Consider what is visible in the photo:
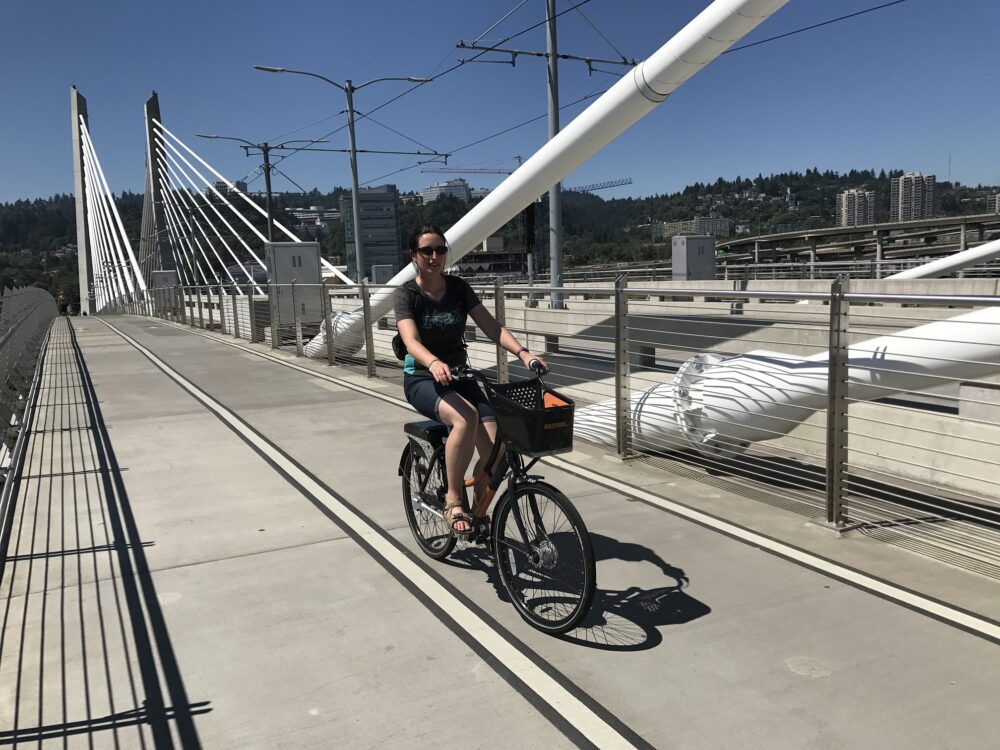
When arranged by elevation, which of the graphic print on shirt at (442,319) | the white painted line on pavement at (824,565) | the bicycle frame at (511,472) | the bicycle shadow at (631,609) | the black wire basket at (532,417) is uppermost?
the graphic print on shirt at (442,319)

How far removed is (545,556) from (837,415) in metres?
2.18

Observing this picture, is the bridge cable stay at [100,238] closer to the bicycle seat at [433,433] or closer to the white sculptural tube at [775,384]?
the white sculptural tube at [775,384]

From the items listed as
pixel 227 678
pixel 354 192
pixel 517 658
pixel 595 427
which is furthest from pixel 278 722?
pixel 354 192

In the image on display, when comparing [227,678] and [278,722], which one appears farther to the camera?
[227,678]

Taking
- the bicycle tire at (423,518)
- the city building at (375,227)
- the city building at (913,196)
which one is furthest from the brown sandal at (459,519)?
the city building at (913,196)

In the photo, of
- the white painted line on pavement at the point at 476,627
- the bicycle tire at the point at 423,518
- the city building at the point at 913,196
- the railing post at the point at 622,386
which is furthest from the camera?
the city building at the point at 913,196

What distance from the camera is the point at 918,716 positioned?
9.23ft

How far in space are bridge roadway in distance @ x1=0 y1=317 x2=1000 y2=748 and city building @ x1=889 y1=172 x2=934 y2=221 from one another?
112 meters

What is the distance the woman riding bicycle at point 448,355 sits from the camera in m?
3.80

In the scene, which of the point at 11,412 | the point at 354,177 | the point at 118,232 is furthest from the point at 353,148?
the point at 118,232

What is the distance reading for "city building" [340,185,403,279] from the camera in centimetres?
3303

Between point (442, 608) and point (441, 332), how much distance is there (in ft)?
4.47

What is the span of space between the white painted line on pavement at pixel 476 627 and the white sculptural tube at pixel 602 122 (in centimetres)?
569

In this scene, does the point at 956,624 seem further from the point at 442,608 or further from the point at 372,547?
the point at 372,547
